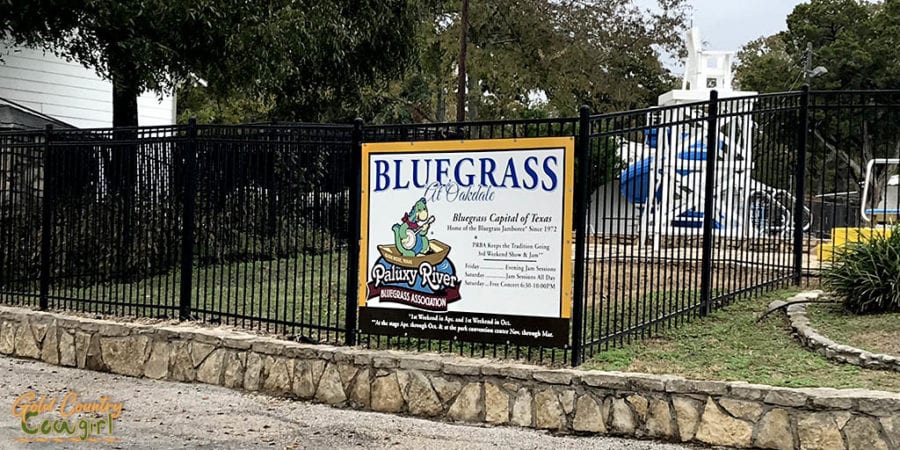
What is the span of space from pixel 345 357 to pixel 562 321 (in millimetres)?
1899

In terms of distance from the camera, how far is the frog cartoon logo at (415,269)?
7.45 metres

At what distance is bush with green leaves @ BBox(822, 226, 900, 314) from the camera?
7.84m

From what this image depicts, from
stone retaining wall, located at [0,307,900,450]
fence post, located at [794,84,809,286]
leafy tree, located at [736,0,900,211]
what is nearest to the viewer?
stone retaining wall, located at [0,307,900,450]

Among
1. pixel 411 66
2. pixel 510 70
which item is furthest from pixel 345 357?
pixel 510 70

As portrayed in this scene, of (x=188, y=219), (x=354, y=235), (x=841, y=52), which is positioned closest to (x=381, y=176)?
(x=354, y=235)

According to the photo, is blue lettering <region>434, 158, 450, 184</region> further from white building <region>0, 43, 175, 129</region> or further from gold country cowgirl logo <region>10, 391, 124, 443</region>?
white building <region>0, 43, 175, 129</region>

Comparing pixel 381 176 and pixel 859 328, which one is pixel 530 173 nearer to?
pixel 381 176

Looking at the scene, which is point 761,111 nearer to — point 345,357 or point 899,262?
point 899,262

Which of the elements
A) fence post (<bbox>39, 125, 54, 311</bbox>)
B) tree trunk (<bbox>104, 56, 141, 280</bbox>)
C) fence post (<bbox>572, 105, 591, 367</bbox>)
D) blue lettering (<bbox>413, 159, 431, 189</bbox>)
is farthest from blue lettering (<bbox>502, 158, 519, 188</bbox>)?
fence post (<bbox>39, 125, 54, 311</bbox>)

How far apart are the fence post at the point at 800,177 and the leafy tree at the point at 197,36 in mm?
7613

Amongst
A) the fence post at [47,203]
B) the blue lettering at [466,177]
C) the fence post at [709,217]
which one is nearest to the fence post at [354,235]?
the blue lettering at [466,177]

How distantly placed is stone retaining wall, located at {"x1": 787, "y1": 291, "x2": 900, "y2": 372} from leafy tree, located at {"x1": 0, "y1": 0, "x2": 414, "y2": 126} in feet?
28.9

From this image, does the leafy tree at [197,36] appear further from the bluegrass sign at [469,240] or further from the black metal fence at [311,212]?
the bluegrass sign at [469,240]

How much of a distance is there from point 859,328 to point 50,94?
1728cm
